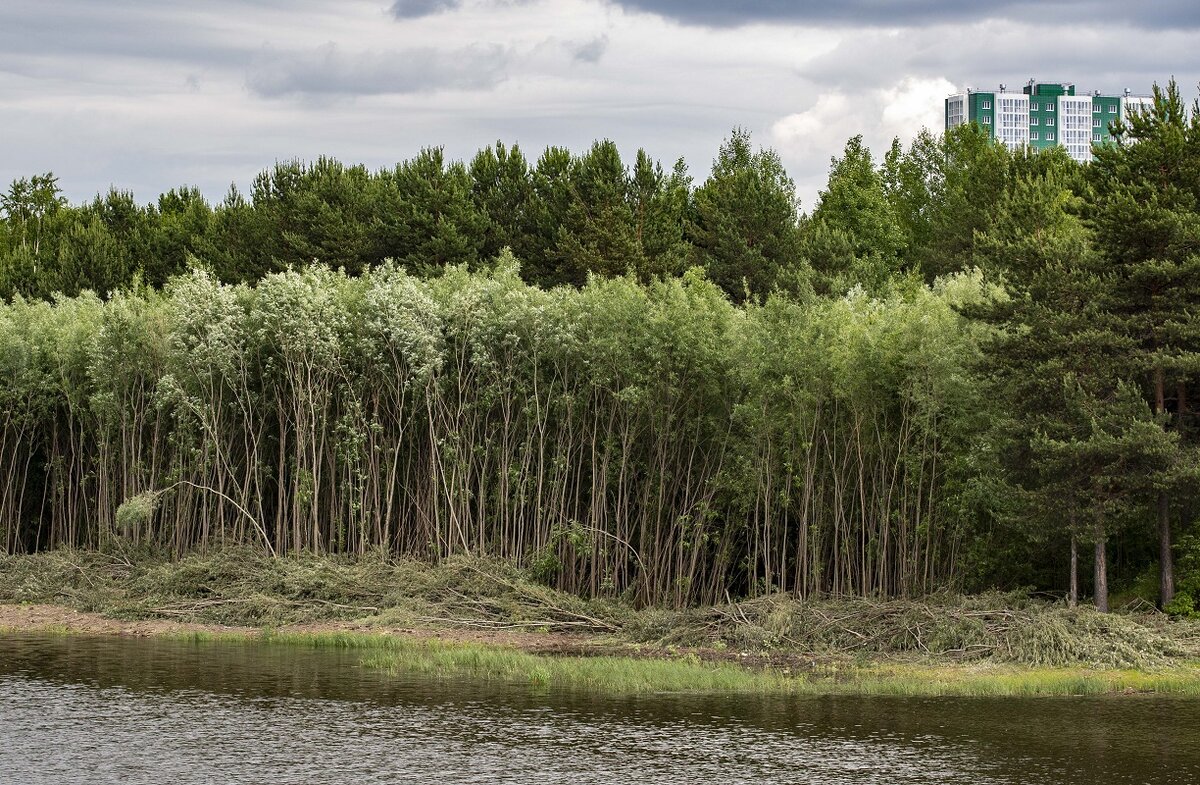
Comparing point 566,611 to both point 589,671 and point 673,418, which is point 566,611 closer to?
point 673,418

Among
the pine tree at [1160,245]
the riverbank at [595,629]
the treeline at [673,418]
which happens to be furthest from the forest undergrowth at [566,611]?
the pine tree at [1160,245]

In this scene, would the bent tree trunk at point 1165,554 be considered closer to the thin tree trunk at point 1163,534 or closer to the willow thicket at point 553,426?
the thin tree trunk at point 1163,534

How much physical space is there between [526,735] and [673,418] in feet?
43.1

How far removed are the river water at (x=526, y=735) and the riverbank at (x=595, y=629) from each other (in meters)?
1.24

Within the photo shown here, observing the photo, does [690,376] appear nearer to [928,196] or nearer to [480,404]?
[480,404]

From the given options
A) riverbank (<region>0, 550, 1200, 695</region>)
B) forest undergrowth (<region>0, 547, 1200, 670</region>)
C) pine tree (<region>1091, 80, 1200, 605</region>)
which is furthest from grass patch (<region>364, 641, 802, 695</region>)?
pine tree (<region>1091, 80, 1200, 605</region>)

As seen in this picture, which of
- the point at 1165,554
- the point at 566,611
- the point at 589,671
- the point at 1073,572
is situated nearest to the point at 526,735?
the point at 589,671

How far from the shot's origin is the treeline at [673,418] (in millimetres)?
24328

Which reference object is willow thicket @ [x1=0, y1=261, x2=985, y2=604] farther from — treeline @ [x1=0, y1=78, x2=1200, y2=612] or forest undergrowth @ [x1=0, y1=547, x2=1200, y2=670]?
forest undergrowth @ [x1=0, y1=547, x2=1200, y2=670]

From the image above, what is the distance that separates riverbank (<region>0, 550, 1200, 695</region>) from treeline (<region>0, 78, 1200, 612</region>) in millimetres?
1573

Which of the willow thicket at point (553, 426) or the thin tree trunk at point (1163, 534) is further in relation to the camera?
the willow thicket at point (553, 426)

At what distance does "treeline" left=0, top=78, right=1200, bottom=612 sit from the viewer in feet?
79.8

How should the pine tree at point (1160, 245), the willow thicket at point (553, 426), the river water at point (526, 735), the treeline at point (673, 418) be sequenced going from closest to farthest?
the river water at point (526, 735), the pine tree at point (1160, 245), the treeline at point (673, 418), the willow thicket at point (553, 426)

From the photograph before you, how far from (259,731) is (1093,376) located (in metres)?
14.6
